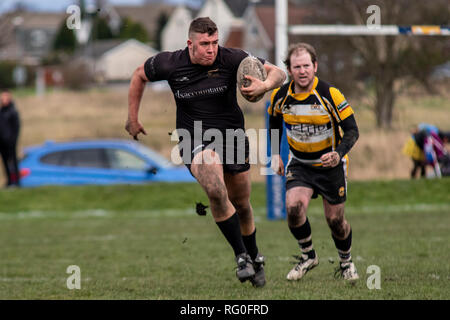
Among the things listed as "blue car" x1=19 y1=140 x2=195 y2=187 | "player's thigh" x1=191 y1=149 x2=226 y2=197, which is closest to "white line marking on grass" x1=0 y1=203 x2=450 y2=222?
"blue car" x1=19 y1=140 x2=195 y2=187

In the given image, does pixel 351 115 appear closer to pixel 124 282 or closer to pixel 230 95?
pixel 230 95

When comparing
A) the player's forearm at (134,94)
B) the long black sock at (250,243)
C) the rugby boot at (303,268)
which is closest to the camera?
the player's forearm at (134,94)

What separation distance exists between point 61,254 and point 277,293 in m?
4.74

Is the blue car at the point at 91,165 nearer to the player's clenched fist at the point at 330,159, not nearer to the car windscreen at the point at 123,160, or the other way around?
the car windscreen at the point at 123,160

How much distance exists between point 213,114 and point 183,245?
14.8 ft

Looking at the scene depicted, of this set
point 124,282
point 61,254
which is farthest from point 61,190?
point 124,282

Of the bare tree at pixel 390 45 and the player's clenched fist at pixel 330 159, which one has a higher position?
the bare tree at pixel 390 45

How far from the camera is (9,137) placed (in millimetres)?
17641

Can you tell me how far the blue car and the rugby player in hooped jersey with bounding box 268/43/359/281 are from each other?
991 cm

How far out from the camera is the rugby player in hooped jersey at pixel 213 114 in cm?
650

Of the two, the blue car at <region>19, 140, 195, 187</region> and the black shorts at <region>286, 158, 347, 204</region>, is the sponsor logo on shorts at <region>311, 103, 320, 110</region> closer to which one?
the black shorts at <region>286, 158, 347, 204</region>

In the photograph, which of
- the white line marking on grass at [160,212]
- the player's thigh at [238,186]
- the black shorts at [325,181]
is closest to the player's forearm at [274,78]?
the player's thigh at [238,186]

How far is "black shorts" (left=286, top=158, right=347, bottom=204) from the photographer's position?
707 cm

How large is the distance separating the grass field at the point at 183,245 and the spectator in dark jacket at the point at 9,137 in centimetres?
128
